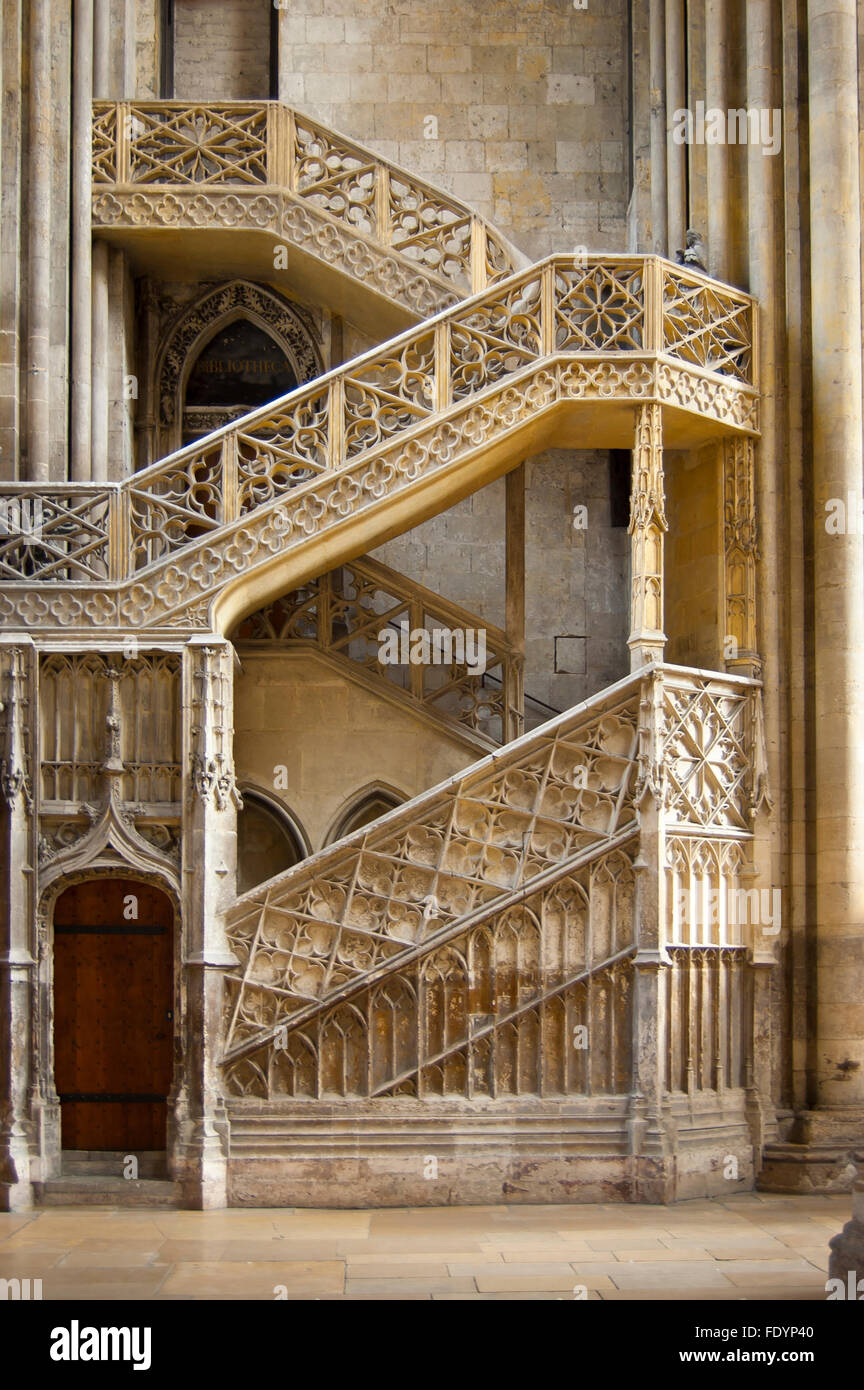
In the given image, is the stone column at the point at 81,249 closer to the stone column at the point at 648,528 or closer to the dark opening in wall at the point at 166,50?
the dark opening in wall at the point at 166,50

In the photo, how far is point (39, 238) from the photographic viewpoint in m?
13.3

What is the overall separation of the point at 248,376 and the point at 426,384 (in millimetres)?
4673

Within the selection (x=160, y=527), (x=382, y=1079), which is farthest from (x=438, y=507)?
(x=382, y=1079)

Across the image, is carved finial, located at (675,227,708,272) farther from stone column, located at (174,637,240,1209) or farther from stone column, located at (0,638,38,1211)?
stone column, located at (0,638,38,1211)

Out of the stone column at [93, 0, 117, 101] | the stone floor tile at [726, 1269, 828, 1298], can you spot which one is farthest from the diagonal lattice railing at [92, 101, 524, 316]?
the stone floor tile at [726, 1269, 828, 1298]

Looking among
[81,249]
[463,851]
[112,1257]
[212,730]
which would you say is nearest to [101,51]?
[81,249]

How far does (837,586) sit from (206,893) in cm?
526

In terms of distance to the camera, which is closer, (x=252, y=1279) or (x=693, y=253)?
(x=252, y=1279)

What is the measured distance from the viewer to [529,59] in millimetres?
16969

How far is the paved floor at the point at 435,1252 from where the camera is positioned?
27.4 feet

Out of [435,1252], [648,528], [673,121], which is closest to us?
[435,1252]

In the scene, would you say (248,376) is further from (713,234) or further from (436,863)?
(436,863)

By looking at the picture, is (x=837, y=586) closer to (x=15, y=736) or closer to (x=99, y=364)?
(x=15, y=736)

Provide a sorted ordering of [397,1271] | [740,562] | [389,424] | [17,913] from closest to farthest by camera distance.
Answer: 1. [397,1271]
2. [17,913]
3. [389,424]
4. [740,562]
